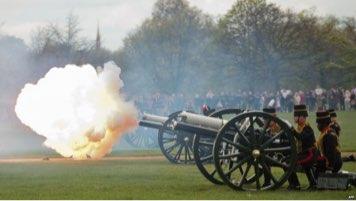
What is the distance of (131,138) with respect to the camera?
24266 millimetres

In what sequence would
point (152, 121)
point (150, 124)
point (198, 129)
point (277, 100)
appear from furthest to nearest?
point (277, 100)
point (152, 121)
point (150, 124)
point (198, 129)

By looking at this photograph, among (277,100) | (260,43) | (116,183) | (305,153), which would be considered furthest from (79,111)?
(260,43)

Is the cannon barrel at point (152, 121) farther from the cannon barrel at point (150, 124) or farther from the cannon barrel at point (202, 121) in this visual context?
the cannon barrel at point (202, 121)

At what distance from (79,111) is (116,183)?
16.8 ft

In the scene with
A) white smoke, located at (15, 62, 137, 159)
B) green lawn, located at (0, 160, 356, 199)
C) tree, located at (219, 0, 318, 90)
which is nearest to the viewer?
green lawn, located at (0, 160, 356, 199)

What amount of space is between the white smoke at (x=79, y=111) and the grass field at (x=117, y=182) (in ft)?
1.79

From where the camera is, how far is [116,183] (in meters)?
13.5

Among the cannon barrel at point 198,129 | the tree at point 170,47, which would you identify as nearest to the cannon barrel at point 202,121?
the cannon barrel at point 198,129

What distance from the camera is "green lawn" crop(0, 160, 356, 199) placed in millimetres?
11727

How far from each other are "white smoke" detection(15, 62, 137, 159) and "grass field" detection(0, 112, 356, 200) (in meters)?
0.54

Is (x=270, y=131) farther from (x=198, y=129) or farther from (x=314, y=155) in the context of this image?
(x=198, y=129)

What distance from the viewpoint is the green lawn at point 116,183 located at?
11.7m

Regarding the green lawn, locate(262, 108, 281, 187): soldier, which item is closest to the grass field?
the green lawn

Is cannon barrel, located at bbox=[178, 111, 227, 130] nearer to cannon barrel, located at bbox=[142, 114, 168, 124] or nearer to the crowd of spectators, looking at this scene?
cannon barrel, located at bbox=[142, 114, 168, 124]
